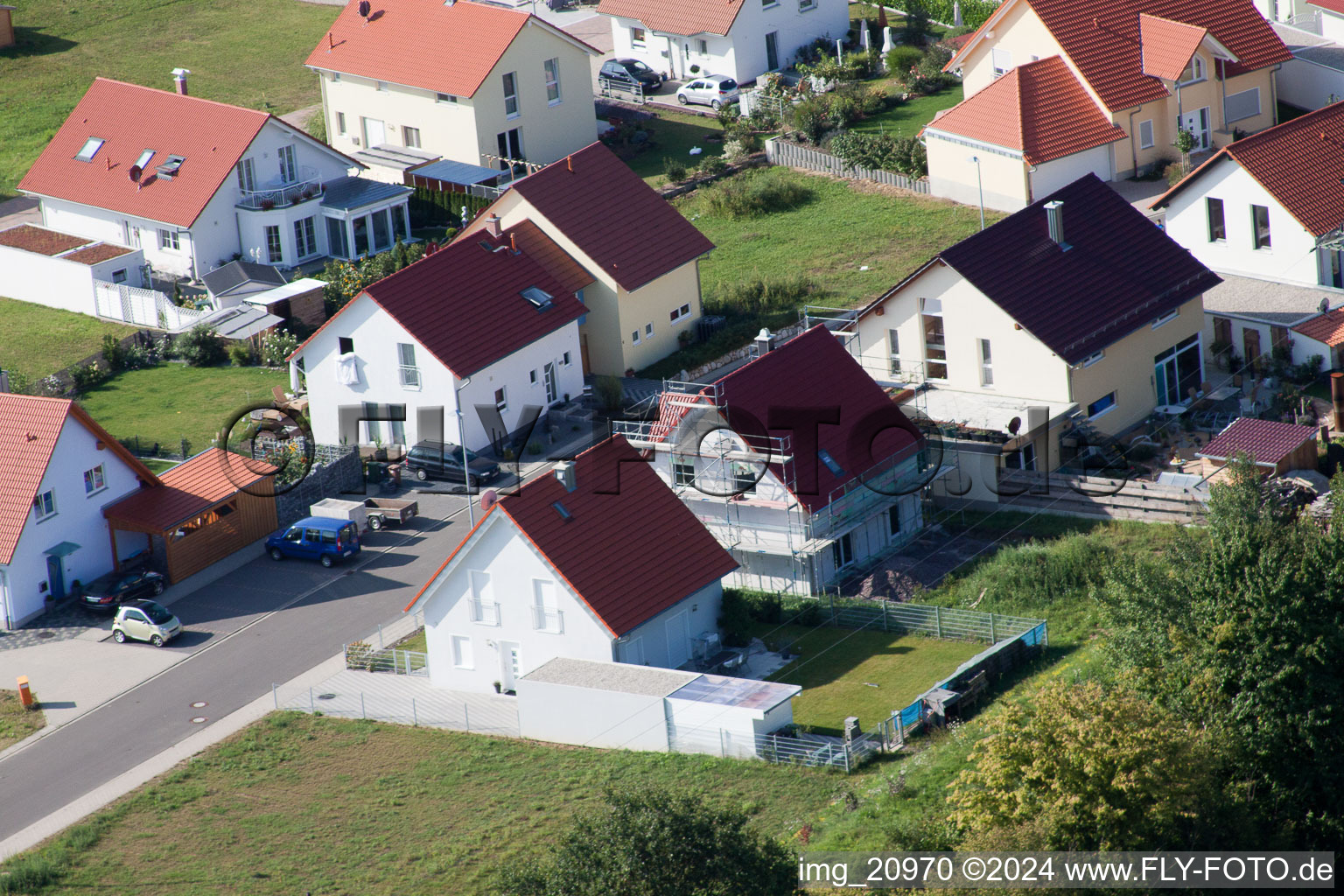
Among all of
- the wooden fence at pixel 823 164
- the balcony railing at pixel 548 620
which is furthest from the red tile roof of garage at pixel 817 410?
the wooden fence at pixel 823 164

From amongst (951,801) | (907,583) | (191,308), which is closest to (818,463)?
(907,583)

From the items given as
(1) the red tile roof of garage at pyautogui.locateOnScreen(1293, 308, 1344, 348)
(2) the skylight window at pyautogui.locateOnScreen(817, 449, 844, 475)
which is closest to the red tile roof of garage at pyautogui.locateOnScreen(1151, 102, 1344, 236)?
(1) the red tile roof of garage at pyautogui.locateOnScreen(1293, 308, 1344, 348)

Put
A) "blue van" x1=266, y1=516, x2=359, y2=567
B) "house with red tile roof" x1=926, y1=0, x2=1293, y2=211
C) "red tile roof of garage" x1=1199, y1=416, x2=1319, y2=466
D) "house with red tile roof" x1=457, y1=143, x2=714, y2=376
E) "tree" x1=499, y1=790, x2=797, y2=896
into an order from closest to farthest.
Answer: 1. "tree" x1=499, y1=790, x2=797, y2=896
2. "red tile roof of garage" x1=1199, y1=416, x2=1319, y2=466
3. "blue van" x1=266, y1=516, x2=359, y2=567
4. "house with red tile roof" x1=457, y1=143, x2=714, y2=376
5. "house with red tile roof" x1=926, y1=0, x2=1293, y2=211


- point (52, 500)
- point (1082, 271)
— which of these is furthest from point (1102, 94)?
point (52, 500)

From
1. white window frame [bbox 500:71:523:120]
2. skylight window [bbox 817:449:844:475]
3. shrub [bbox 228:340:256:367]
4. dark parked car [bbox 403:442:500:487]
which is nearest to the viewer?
skylight window [bbox 817:449:844:475]

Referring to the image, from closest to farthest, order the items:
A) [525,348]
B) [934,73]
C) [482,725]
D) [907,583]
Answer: [482,725]
[907,583]
[525,348]
[934,73]

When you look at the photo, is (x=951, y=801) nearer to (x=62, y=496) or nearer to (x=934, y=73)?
(x=62, y=496)

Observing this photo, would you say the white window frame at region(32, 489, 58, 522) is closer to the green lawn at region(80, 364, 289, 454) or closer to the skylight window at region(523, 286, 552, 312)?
the green lawn at region(80, 364, 289, 454)
